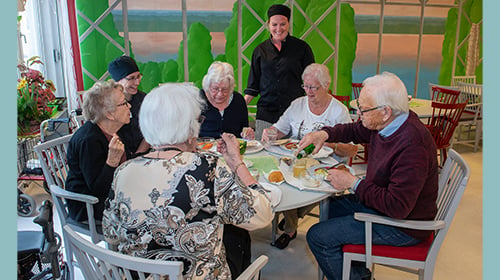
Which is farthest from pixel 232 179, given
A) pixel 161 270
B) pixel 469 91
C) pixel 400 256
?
pixel 469 91

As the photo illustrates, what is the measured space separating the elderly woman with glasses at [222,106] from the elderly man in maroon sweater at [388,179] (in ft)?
3.53

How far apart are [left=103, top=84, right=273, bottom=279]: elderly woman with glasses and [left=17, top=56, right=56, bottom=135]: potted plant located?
2.49 m

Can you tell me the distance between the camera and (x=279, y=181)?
214cm

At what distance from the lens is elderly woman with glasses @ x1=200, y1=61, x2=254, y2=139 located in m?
2.91

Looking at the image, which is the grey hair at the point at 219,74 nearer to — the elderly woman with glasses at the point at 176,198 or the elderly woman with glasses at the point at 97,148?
the elderly woman with glasses at the point at 97,148

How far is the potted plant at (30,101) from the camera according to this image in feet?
11.4

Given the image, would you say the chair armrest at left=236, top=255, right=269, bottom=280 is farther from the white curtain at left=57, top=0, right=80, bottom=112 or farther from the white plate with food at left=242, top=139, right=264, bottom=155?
the white curtain at left=57, top=0, right=80, bottom=112

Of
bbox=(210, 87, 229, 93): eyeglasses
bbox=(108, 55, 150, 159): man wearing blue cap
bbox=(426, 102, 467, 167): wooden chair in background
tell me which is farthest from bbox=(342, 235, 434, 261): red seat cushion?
bbox=(426, 102, 467, 167): wooden chair in background

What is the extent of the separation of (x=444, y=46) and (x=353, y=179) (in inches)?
233

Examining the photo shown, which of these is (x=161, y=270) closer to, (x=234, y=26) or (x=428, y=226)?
(x=428, y=226)

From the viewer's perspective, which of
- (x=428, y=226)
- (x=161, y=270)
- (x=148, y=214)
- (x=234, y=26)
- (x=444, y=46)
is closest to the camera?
(x=161, y=270)

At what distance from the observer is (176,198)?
140 cm

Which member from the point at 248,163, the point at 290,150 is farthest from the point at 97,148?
the point at 290,150

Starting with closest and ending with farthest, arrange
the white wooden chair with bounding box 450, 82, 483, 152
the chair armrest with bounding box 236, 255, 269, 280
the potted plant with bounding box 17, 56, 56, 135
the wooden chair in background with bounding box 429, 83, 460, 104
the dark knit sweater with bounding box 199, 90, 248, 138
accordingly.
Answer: the chair armrest with bounding box 236, 255, 269, 280 → the dark knit sweater with bounding box 199, 90, 248, 138 → the potted plant with bounding box 17, 56, 56, 135 → the wooden chair in background with bounding box 429, 83, 460, 104 → the white wooden chair with bounding box 450, 82, 483, 152
